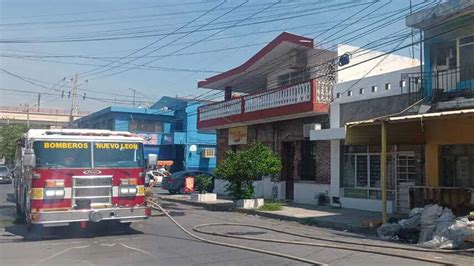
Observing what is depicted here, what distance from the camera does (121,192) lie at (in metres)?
13.1

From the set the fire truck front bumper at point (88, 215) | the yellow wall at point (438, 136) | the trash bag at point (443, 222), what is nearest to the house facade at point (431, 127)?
the yellow wall at point (438, 136)

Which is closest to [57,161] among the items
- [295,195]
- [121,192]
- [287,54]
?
[121,192]

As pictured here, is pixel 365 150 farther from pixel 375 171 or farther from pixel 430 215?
pixel 430 215

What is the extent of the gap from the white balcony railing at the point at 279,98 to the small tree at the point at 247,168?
9.83 feet

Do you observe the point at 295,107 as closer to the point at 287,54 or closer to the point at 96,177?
the point at 287,54

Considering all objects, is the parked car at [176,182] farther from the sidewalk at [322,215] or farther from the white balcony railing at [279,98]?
the sidewalk at [322,215]

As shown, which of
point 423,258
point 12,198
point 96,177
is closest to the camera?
point 423,258

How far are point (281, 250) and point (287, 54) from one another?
17.2 m

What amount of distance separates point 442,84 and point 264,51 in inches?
455

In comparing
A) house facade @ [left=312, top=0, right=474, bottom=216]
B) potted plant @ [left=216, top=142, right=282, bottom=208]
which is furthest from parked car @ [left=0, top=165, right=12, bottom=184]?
house facade @ [left=312, top=0, right=474, bottom=216]

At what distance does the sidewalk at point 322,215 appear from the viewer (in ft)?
52.8

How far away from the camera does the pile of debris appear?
40.3 feet

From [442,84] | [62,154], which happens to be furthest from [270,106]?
[62,154]

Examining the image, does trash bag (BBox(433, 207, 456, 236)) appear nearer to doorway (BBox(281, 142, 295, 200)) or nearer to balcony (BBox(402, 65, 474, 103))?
balcony (BBox(402, 65, 474, 103))
